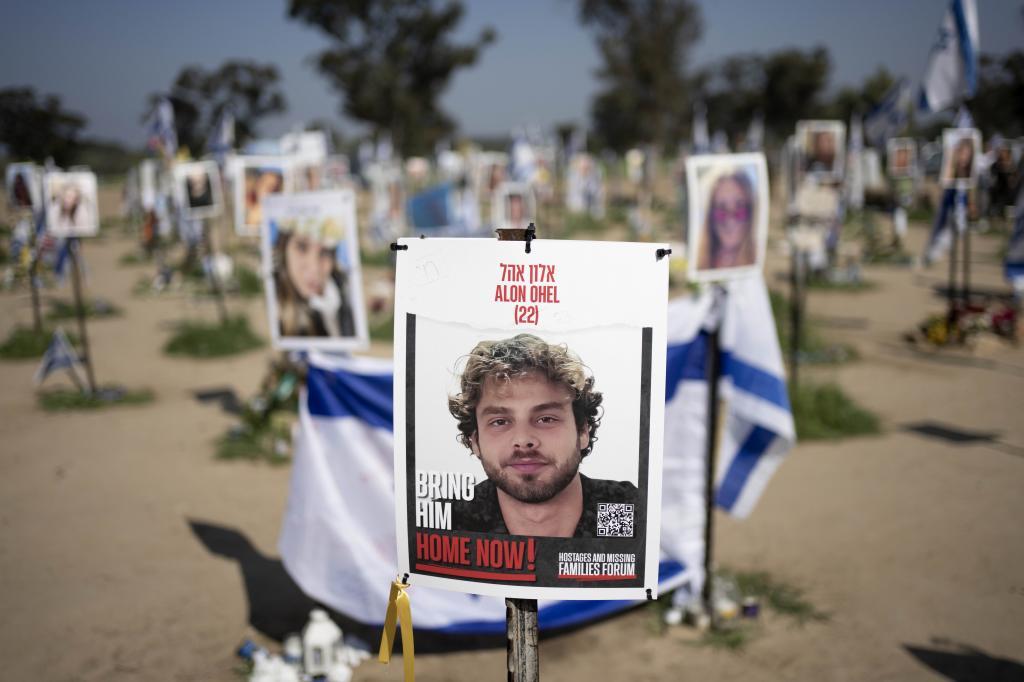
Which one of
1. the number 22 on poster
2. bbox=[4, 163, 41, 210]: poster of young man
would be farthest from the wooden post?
bbox=[4, 163, 41, 210]: poster of young man

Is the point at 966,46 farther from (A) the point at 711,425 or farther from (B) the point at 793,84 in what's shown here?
(B) the point at 793,84

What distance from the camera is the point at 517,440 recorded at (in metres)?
2.37

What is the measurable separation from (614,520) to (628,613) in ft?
9.74

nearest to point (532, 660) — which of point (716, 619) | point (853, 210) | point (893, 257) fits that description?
point (716, 619)

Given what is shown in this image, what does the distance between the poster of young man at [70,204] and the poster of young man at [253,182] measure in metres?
1.94

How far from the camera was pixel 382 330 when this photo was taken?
12.9 m

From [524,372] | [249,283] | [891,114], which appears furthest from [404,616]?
[249,283]

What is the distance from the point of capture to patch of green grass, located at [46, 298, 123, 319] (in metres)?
15.3

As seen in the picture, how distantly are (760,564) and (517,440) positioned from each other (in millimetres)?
3859

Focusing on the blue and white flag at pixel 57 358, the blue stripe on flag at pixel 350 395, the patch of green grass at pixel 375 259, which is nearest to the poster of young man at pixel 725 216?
the blue stripe on flag at pixel 350 395

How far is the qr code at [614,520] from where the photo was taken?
2338mm

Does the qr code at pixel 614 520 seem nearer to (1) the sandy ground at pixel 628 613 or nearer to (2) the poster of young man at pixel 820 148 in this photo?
(1) the sandy ground at pixel 628 613

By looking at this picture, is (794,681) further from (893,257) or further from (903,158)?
(903,158)

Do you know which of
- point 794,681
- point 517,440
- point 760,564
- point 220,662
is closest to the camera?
point 517,440
